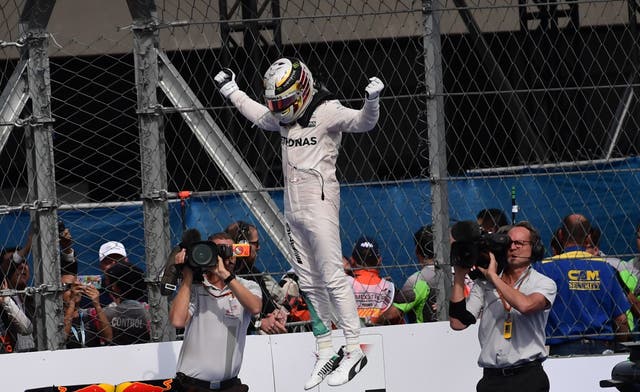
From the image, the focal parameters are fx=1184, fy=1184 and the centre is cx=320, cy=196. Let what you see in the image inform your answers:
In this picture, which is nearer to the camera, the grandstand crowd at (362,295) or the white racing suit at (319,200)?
the white racing suit at (319,200)

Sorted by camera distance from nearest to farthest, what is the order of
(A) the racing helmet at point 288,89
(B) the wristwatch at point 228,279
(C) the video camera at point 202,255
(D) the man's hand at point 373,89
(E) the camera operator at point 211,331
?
(D) the man's hand at point 373,89
(A) the racing helmet at point 288,89
(C) the video camera at point 202,255
(B) the wristwatch at point 228,279
(E) the camera operator at point 211,331

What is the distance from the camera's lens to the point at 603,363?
7.80m

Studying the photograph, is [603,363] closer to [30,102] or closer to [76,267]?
[76,267]

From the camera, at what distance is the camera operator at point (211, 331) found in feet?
23.2

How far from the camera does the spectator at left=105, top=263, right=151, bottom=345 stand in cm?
784

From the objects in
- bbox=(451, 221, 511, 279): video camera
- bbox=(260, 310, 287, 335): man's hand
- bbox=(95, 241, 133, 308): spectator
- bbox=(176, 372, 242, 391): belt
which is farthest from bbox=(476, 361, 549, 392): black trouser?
bbox=(95, 241, 133, 308): spectator

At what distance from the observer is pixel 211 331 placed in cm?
712

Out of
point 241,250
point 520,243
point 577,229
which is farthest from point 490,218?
point 241,250

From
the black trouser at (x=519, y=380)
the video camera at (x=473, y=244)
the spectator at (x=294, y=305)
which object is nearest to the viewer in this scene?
the video camera at (x=473, y=244)

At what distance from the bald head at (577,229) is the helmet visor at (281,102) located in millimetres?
2577

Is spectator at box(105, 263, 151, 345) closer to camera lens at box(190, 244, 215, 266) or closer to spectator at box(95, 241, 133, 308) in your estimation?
spectator at box(95, 241, 133, 308)

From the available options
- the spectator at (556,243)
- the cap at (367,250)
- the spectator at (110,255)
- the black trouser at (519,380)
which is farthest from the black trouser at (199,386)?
the spectator at (556,243)

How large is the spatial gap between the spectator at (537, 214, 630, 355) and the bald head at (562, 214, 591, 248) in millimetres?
104

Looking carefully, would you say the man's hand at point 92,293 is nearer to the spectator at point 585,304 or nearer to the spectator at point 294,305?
the spectator at point 294,305
